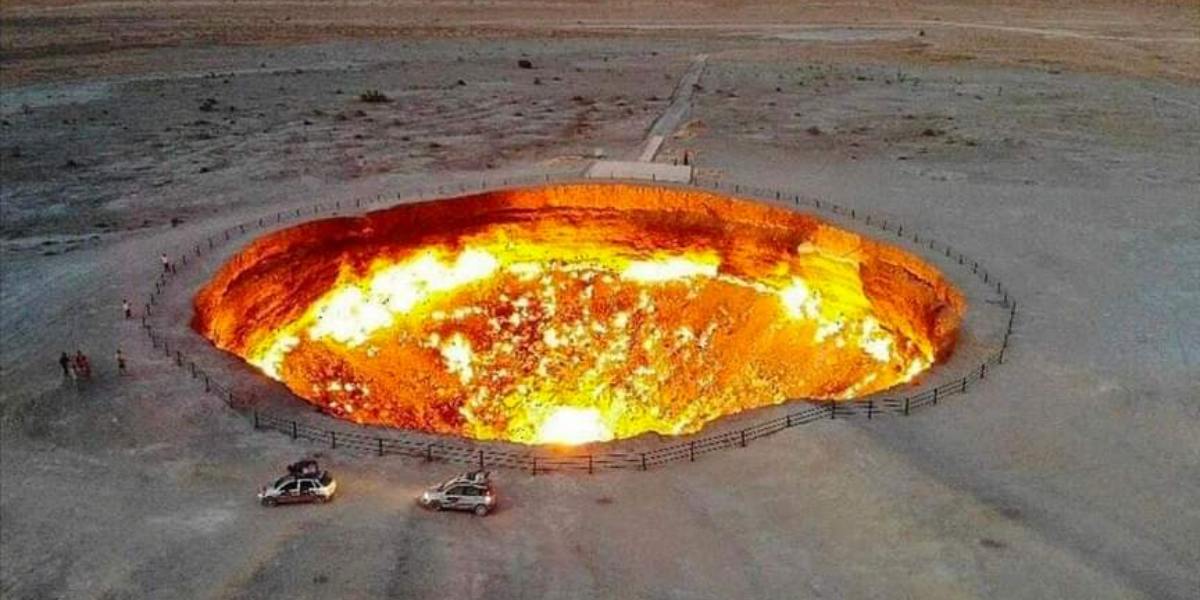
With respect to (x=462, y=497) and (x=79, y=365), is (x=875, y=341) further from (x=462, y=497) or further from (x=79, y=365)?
(x=79, y=365)

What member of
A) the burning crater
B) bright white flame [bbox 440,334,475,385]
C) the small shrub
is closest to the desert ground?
the small shrub

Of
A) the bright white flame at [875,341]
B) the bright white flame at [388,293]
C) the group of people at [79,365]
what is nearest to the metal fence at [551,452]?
the group of people at [79,365]

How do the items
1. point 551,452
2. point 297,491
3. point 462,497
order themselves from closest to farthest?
point 462,497 < point 297,491 < point 551,452

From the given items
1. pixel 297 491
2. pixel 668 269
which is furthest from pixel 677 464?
pixel 668 269

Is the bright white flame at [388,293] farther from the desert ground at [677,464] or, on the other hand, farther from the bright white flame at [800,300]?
the bright white flame at [800,300]

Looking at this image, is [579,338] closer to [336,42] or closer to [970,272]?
[970,272]
